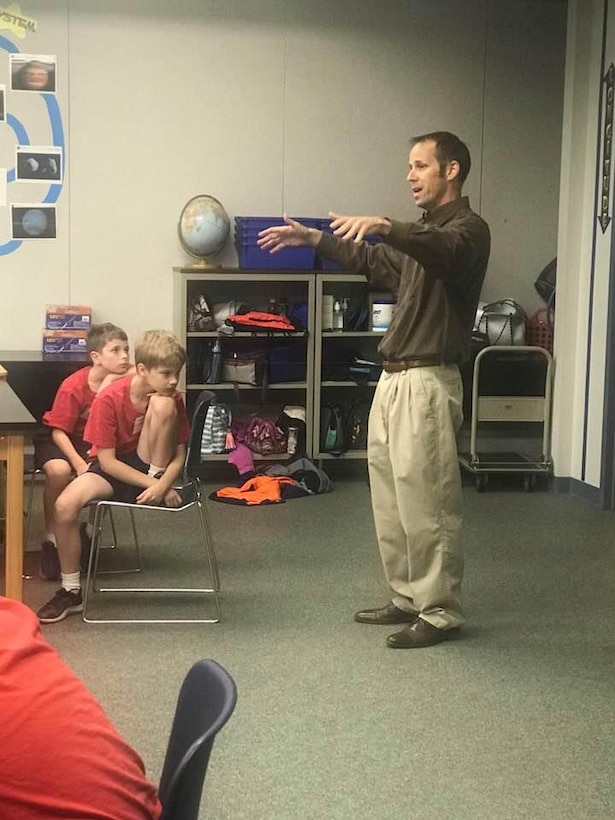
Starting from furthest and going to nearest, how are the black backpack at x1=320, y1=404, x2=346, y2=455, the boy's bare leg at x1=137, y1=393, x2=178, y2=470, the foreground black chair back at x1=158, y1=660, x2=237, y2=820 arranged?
the black backpack at x1=320, y1=404, x2=346, y2=455
the boy's bare leg at x1=137, y1=393, x2=178, y2=470
the foreground black chair back at x1=158, y1=660, x2=237, y2=820

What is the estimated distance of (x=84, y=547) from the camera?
4.40 meters

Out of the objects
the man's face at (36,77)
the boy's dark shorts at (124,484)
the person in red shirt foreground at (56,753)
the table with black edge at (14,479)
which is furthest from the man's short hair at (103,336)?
the person in red shirt foreground at (56,753)

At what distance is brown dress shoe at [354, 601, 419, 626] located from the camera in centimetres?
370

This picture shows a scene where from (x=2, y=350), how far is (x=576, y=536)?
346cm

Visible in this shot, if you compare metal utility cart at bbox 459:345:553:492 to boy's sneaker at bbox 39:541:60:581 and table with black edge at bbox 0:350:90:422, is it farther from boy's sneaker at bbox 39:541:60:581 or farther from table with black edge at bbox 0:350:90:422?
boy's sneaker at bbox 39:541:60:581

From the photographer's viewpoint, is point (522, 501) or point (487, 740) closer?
point (487, 740)

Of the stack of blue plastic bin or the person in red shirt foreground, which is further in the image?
the stack of blue plastic bin

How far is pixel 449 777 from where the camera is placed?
8.45 feet

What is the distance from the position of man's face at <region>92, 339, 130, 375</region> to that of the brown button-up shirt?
1062mm

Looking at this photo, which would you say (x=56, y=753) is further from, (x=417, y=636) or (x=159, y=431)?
(x=159, y=431)

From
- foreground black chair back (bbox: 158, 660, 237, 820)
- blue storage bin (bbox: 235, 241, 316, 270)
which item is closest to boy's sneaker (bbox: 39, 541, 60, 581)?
blue storage bin (bbox: 235, 241, 316, 270)

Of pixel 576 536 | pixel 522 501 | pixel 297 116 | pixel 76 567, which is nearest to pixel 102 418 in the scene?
pixel 76 567

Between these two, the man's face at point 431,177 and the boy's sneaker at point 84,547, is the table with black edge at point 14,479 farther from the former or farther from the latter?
the man's face at point 431,177

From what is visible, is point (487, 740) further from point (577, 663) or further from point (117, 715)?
point (117, 715)
